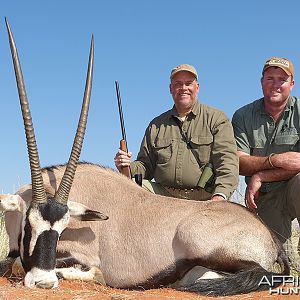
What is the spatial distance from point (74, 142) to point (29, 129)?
18.1 inches

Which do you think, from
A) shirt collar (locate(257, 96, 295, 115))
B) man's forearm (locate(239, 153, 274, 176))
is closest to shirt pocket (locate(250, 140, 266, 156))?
man's forearm (locate(239, 153, 274, 176))

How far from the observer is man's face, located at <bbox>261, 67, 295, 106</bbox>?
23.3ft

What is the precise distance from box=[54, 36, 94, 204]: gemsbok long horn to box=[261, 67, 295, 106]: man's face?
2666mm

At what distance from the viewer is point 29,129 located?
198 inches

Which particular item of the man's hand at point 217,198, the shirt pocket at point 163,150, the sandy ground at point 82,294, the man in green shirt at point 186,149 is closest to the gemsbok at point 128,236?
the sandy ground at point 82,294

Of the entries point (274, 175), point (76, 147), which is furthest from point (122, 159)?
point (274, 175)

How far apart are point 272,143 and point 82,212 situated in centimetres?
311

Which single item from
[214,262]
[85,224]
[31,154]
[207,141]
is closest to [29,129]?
[31,154]

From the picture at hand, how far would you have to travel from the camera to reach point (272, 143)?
23.7 feet

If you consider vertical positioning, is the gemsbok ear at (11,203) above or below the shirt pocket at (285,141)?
below

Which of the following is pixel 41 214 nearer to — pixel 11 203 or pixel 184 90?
pixel 11 203

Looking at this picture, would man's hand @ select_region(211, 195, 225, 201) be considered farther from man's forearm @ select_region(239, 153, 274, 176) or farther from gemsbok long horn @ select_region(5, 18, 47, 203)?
gemsbok long horn @ select_region(5, 18, 47, 203)

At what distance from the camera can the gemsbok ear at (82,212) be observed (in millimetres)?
5090

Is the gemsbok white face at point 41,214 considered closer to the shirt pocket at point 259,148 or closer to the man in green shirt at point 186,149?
the man in green shirt at point 186,149
